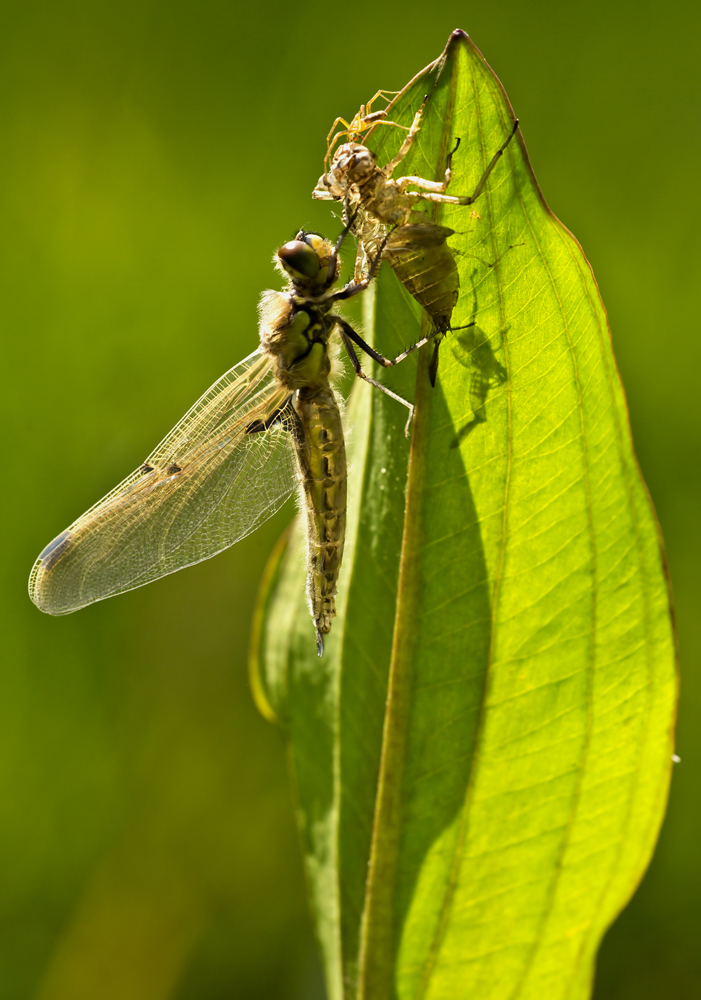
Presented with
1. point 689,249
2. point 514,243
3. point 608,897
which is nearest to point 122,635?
point 608,897

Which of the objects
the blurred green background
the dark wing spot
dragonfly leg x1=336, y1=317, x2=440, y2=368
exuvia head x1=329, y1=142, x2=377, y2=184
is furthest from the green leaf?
the blurred green background

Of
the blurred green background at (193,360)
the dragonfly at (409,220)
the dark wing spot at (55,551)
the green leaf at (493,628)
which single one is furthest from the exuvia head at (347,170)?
the blurred green background at (193,360)

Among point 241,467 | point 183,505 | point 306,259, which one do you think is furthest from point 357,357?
point 183,505

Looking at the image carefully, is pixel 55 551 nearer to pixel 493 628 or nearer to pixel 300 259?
pixel 300 259

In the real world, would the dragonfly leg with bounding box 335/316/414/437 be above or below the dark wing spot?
above

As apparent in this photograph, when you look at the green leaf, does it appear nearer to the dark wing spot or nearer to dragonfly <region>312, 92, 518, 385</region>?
dragonfly <region>312, 92, 518, 385</region>
